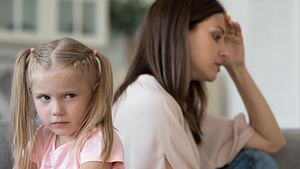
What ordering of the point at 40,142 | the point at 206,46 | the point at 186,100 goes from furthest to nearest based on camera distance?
the point at 186,100, the point at 206,46, the point at 40,142

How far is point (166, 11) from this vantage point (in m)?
1.54

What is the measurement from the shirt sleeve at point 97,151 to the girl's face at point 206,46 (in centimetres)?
59

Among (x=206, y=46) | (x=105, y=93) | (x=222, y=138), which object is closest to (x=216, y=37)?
(x=206, y=46)

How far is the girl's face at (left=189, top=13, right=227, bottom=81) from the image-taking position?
154cm

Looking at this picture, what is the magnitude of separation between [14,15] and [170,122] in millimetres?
2313

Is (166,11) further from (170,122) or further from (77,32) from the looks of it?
(77,32)

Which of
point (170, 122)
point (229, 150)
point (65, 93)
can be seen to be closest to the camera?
point (65, 93)

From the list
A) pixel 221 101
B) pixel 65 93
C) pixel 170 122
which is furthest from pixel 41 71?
pixel 221 101

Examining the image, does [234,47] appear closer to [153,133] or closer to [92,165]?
[153,133]

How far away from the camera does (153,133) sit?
132cm

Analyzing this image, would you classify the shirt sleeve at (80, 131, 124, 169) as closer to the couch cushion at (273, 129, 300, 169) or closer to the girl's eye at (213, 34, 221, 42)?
the girl's eye at (213, 34, 221, 42)

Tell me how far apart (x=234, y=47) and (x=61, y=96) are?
0.94 meters

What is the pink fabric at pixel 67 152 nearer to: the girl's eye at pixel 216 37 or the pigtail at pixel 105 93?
the pigtail at pixel 105 93

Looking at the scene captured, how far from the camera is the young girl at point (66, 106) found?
978mm
